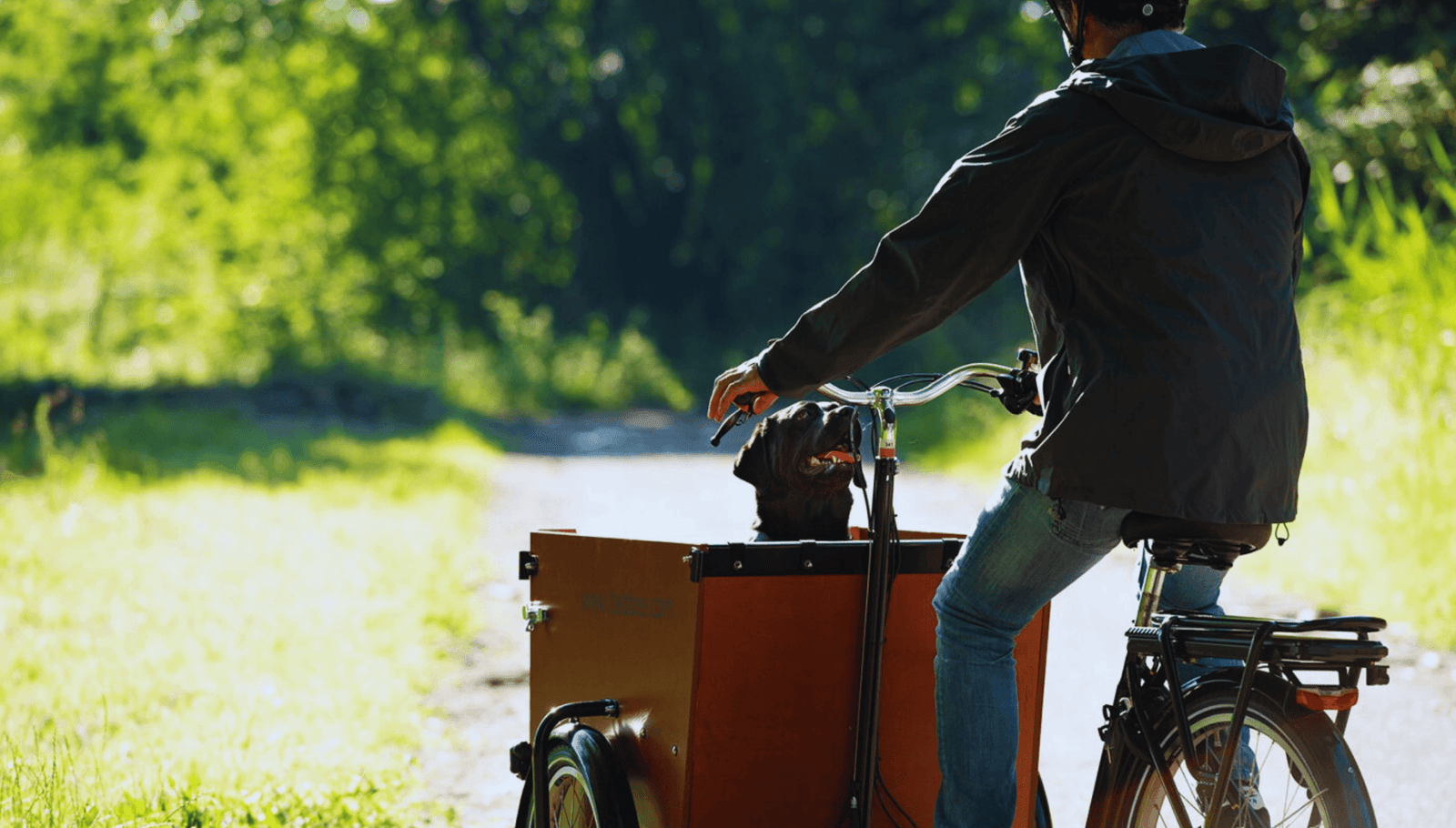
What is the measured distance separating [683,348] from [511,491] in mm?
15854

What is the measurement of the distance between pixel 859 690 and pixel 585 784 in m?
0.59

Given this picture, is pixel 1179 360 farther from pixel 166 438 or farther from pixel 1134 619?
pixel 166 438

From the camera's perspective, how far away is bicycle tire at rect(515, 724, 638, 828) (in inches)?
111

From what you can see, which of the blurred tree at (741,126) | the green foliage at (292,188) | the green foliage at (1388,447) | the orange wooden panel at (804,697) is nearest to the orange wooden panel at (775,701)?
the orange wooden panel at (804,697)

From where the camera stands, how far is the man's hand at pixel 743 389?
8.40 ft

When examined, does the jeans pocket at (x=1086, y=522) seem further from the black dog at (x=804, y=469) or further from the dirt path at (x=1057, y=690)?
the dirt path at (x=1057, y=690)

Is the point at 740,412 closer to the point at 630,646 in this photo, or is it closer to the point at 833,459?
the point at 833,459

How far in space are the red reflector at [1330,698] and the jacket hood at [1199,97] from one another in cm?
87

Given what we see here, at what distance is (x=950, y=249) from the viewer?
2.35 meters

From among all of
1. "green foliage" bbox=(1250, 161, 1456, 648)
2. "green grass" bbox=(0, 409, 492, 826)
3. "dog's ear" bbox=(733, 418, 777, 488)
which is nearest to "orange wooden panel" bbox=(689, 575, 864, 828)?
"dog's ear" bbox=(733, 418, 777, 488)

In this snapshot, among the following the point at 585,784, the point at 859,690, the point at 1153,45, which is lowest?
the point at 585,784

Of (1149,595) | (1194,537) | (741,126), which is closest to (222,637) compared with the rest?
(1149,595)

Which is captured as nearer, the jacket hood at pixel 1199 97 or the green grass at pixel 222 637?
the jacket hood at pixel 1199 97

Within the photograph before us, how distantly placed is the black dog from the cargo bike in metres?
0.17
